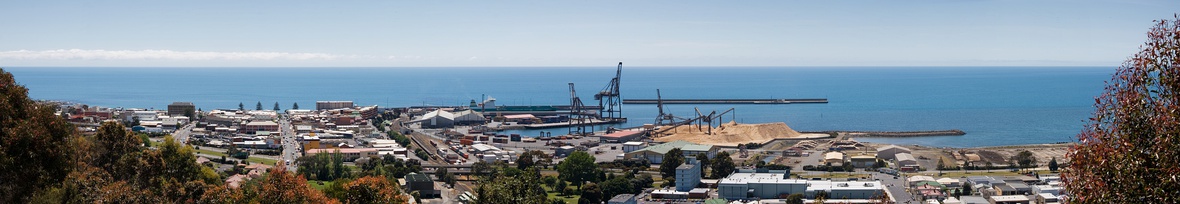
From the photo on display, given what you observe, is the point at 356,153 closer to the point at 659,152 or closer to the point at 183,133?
the point at 659,152

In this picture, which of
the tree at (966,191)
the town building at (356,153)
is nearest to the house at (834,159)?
the tree at (966,191)

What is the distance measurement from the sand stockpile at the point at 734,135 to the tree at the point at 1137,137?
2349cm

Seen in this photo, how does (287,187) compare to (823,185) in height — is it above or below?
above

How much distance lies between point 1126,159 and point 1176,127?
0.15m

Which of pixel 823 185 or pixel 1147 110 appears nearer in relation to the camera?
pixel 1147 110

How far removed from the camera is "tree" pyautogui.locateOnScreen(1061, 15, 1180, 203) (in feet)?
8.59

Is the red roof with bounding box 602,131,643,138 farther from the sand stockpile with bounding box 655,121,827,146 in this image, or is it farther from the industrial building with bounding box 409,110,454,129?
the industrial building with bounding box 409,110,454,129

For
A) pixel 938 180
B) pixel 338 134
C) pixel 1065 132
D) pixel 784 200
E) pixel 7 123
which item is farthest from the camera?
pixel 1065 132

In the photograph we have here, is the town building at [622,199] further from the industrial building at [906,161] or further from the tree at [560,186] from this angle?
the industrial building at [906,161]

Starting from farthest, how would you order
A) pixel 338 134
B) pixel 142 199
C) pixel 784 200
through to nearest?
1. pixel 338 134
2. pixel 784 200
3. pixel 142 199

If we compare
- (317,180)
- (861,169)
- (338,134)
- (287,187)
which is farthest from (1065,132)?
(287,187)

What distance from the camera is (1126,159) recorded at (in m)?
2.69

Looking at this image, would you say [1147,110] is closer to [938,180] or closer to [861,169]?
[938,180]

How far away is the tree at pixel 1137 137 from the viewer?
2617 millimetres
